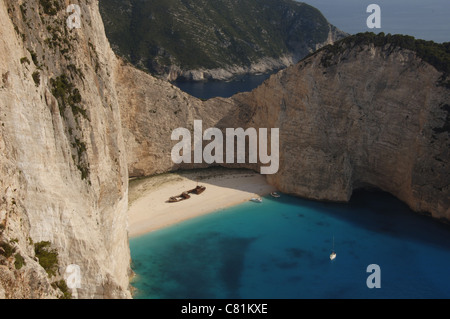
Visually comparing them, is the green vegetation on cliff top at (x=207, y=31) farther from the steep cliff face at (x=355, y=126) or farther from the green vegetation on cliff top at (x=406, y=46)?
the green vegetation on cliff top at (x=406, y=46)

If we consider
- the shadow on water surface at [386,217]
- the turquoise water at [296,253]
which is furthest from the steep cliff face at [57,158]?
the shadow on water surface at [386,217]

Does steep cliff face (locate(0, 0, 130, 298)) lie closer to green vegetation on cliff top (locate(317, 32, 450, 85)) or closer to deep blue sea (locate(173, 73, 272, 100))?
green vegetation on cliff top (locate(317, 32, 450, 85))

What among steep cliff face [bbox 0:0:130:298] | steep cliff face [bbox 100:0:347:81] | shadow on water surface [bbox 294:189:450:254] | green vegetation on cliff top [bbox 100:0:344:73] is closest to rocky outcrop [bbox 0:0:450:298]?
steep cliff face [bbox 0:0:130:298]

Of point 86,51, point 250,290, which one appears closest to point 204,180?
point 250,290

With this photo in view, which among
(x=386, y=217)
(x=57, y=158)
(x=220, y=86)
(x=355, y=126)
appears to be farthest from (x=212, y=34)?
(x=57, y=158)

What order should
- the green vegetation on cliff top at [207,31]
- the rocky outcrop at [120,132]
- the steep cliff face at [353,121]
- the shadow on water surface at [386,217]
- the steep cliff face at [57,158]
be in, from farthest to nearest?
the green vegetation on cliff top at [207,31] → the steep cliff face at [353,121] → the shadow on water surface at [386,217] → the rocky outcrop at [120,132] → the steep cliff face at [57,158]

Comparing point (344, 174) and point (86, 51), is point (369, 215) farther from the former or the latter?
point (86, 51)
